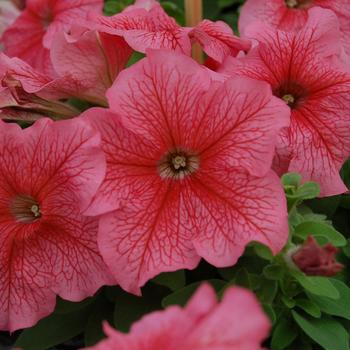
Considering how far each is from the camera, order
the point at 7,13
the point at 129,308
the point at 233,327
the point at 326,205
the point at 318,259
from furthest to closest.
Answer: the point at 7,13 → the point at 326,205 → the point at 129,308 → the point at 318,259 → the point at 233,327

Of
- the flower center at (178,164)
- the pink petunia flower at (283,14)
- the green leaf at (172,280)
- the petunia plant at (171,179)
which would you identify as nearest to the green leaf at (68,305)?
the petunia plant at (171,179)

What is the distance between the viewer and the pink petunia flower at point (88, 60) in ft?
3.43

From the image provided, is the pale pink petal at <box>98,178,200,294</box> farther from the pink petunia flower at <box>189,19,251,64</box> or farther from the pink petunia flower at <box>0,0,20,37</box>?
the pink petunia flower at <box>0,0,20,37</box>

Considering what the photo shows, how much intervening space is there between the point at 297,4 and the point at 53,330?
0.81 meters

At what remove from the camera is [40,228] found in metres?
0.96

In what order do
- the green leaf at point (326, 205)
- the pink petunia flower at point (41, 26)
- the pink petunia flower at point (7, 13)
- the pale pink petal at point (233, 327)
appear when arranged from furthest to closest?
the pink petunia flower at point (7, 13), the pink petunia flower at point (41, 26), the green leaf at point (326, 205), the pale pink petal at point (233, 327)

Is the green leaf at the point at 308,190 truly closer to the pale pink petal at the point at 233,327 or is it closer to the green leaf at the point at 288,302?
the green leaf at the point at 288,302

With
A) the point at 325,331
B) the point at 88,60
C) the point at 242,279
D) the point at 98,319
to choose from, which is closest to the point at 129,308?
the point at 98,319

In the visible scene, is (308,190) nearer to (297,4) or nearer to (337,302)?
(337,302)

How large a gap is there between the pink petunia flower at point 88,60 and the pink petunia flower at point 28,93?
0.06ft

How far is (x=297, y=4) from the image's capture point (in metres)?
1.35

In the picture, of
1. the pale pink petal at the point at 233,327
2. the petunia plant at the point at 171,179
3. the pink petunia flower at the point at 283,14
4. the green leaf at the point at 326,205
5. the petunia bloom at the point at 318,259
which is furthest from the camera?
the pink petunia flower at the point at 283,14

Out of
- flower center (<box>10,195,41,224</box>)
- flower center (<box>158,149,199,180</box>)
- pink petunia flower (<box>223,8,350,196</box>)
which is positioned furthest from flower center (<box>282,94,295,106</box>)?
flower center (<box>10,195,41,224</box>)

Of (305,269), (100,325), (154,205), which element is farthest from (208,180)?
(100,325)
